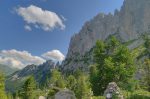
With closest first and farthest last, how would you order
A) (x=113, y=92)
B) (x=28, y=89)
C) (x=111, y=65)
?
(x=113, y=92)
(x=111, y=65)
(x=28, y=89)

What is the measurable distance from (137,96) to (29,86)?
70705 mm

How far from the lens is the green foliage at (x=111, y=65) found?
71.2m

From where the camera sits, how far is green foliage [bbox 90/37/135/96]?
234 feet

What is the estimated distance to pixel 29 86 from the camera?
112125 millimetres

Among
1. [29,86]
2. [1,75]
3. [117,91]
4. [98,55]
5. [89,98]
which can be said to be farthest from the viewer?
[29,86]

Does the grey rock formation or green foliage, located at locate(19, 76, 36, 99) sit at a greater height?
green foliage, located at locate(19, 76, 36, 99)

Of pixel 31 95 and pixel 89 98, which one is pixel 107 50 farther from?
pixel 31 95

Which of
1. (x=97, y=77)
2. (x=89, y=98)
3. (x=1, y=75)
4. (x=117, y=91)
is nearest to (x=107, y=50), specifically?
(x=97, y=77)

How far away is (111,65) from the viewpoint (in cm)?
7131

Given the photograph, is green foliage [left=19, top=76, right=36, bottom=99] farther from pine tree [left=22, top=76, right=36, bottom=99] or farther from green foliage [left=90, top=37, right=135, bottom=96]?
green foliage [left=90, top=37, right=135, bottom=96]

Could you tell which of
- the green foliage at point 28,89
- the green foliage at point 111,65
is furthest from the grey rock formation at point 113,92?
the green foliage at point 28,89

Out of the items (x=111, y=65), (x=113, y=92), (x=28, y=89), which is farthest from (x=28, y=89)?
(x=113, y=92)

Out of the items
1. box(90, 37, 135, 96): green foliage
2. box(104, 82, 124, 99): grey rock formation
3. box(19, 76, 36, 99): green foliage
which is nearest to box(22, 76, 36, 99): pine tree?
box(19, 76, 36, 99): green foliage

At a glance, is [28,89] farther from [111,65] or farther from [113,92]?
[113,92]
